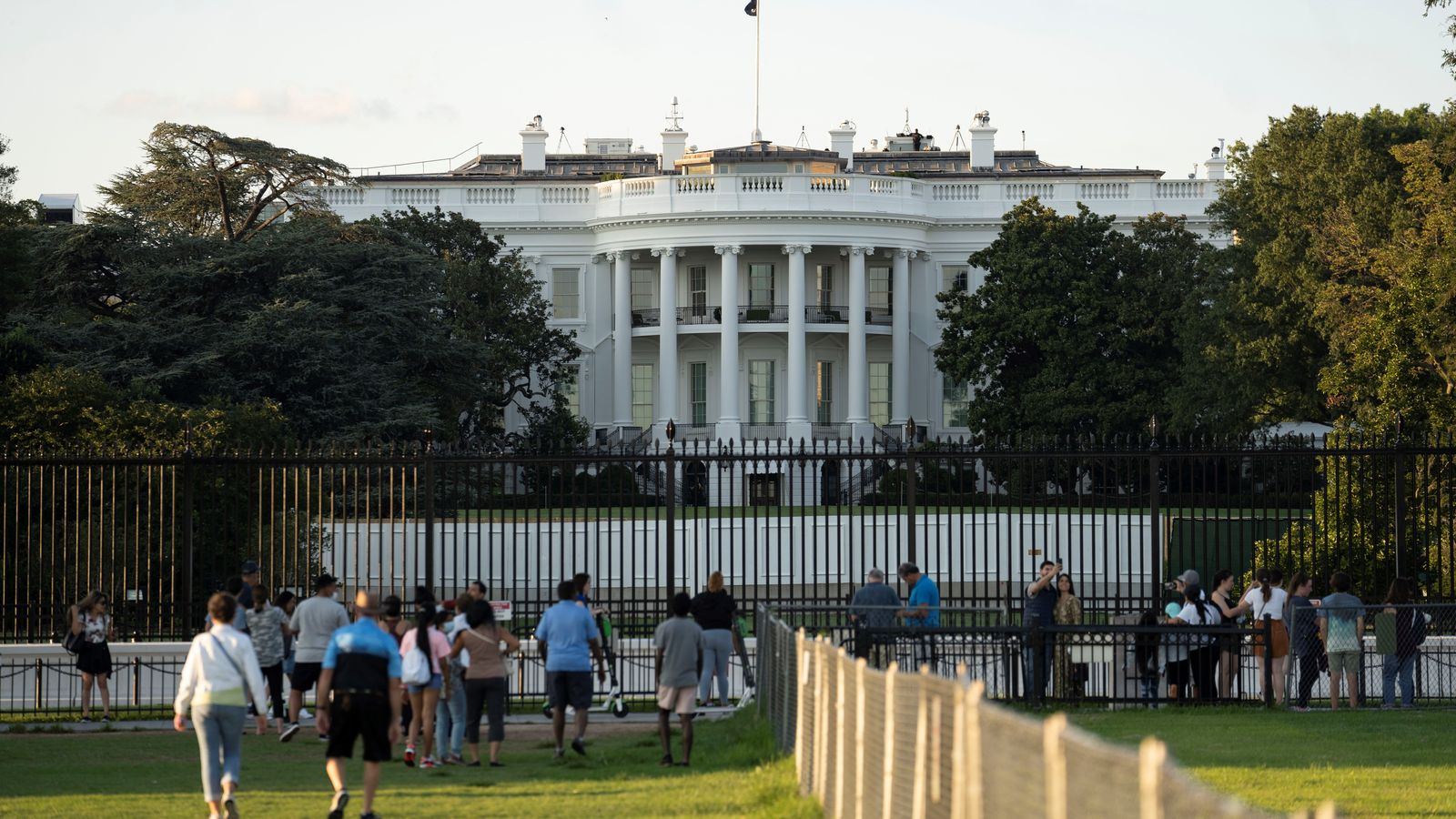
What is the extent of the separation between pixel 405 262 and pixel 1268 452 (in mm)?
28830

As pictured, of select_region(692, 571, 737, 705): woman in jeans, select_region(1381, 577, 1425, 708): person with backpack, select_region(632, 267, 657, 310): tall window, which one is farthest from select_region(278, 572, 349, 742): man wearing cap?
select_region(632, 267, 657, 310): tall window

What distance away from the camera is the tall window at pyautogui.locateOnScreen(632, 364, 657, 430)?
64.8 metres

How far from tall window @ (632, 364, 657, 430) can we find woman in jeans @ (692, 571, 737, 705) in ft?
154

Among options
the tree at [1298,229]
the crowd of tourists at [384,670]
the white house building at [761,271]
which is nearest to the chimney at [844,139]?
the white house building at [761,271]

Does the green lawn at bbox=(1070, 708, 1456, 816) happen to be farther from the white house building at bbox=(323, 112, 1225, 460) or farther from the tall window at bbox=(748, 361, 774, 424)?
the tall window at bbox=(748, 361, 774, 424)

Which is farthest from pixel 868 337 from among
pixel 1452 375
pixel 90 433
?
pixel 90 433

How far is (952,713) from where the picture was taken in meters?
7.31

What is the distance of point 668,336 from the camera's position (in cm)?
6156

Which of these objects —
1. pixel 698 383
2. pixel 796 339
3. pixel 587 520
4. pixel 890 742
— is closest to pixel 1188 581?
pixel 587 520

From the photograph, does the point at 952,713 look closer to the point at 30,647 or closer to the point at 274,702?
the point at 274,702

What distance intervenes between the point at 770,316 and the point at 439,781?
49.8 m

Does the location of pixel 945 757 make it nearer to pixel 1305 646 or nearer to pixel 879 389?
pixel 1305 646

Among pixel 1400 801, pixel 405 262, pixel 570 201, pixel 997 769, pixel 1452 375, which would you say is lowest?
pixel 1400 801

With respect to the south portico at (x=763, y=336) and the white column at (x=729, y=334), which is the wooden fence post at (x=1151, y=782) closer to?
the south portico at (x=763, y=336)
